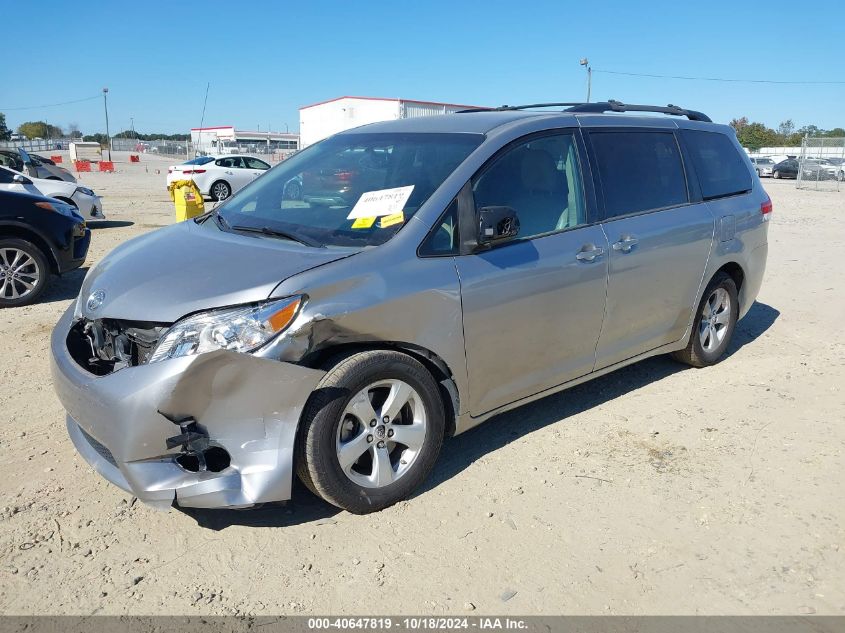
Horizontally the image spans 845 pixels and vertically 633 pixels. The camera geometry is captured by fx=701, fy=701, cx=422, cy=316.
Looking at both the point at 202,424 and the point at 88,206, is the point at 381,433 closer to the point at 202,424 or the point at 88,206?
the point at 202,424

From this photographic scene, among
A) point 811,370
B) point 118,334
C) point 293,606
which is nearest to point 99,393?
point 118,334

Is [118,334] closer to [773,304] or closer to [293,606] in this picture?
[293,606]

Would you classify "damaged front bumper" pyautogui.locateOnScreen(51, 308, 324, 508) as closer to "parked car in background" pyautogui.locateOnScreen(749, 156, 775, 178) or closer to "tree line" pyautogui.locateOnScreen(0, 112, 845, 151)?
"parked car in background" pyautogui.locateOnScreen(749, 156, 775, 178)

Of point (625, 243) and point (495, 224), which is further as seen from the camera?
point (625, 243)

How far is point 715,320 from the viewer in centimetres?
536

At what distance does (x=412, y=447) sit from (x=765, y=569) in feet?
5.22

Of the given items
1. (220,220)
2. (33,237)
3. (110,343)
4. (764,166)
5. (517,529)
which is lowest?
(517,529)

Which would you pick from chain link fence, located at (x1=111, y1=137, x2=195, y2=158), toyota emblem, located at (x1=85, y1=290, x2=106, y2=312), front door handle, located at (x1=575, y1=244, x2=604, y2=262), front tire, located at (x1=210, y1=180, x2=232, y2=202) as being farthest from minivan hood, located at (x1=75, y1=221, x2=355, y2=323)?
chain link fence, located at (x1=111, y1=137, x2=195, y2=158)

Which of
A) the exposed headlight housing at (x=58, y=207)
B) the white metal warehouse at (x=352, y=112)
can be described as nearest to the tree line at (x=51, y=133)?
the white metal warehouse at (x=352, y=112)

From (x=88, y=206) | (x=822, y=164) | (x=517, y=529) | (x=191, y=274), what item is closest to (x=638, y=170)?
(x=517, y=529)

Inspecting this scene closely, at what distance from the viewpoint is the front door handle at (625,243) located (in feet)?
13.6

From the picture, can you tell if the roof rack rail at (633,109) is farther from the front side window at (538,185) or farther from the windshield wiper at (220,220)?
the windshield wiper at (220,220)

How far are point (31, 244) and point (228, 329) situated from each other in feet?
17.6

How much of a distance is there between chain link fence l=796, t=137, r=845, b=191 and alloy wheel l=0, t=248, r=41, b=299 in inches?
1132
